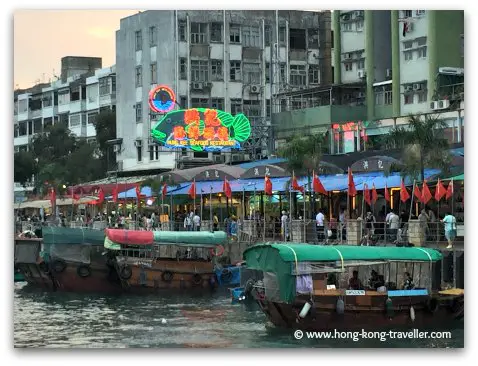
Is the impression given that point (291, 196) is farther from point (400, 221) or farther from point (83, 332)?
point (83, 332)

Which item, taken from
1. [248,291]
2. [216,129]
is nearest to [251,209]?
[216,129]

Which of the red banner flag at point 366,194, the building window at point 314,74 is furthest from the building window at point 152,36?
the red banner flag at point 366,194

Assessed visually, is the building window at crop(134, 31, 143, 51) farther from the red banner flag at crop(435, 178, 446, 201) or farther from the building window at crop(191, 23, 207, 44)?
the red banner flag at crop(435, 178, 446, 201)

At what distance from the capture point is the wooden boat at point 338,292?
26.9 metres

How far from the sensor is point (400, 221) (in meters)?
34.8

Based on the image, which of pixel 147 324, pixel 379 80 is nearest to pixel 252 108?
pixel 379 80

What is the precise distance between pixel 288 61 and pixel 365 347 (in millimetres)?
28629

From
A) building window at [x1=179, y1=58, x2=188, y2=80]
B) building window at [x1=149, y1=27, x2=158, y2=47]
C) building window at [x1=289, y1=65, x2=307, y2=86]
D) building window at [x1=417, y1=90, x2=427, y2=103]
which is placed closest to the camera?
building window at [x1=417, y1=90, x2=427, y2=103]

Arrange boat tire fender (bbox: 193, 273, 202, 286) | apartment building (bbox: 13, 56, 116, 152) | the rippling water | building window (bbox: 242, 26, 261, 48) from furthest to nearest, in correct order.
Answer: apartment building (bbox: 13, 56, 116, 152), building window (bbox: 242, 26, 261, 48), boat tire fender (bbox: 193, 273, 202, 286), the rippling water

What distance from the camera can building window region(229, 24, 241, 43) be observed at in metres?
49.5

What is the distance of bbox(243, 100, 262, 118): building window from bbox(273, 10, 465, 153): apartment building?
83 cm

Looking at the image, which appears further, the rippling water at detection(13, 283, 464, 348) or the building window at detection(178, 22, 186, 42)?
the building window at detection(178, 22, 186, 42)

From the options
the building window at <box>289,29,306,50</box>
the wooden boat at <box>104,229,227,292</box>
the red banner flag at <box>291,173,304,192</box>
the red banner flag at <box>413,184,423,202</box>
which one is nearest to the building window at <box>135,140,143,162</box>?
the building window at <box>289,29,306,50</box>

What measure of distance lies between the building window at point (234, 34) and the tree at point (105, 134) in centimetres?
780
